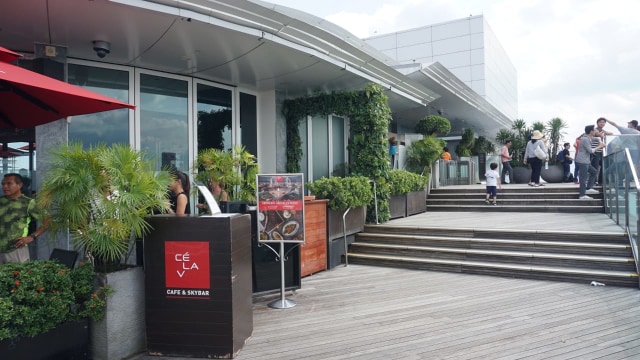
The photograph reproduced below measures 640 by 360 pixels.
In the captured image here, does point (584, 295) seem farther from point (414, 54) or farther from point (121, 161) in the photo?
point (414, 54)

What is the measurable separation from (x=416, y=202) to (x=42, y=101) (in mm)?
8750

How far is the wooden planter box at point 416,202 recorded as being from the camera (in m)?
10.3

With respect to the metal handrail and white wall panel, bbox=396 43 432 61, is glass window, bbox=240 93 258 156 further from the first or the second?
white wall panel, bbox=396 43 432 61

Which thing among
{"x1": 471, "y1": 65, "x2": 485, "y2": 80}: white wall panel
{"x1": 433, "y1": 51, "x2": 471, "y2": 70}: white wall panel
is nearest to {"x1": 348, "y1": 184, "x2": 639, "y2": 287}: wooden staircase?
{"x1": 471, "y1": 65, "x2": 485, "y2": 80}: white wall panel

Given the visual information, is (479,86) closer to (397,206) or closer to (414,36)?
(414,36)

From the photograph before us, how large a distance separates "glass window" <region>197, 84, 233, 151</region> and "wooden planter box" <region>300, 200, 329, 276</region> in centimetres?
246

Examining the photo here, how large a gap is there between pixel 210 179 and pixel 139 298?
301 centimetres

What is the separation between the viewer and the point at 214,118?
7762 mm

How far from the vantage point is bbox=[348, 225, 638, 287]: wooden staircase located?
18.9 feet

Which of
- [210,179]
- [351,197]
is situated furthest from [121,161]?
[351,197]

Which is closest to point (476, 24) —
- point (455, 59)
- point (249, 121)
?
point (455, 59)

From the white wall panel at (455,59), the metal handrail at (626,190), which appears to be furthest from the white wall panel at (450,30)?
the metal handrail at (626,190)

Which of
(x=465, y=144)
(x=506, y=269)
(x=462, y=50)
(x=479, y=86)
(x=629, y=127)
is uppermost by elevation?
(x=462, y=50)

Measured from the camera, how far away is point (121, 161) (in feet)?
10.9
